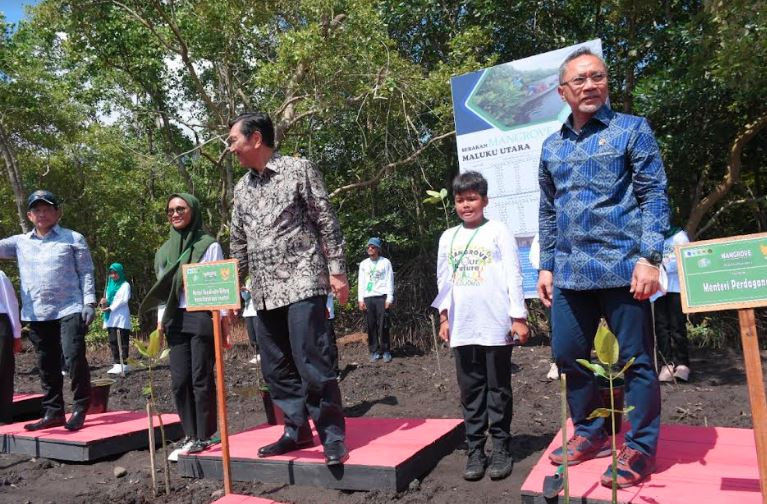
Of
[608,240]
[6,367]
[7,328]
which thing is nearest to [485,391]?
[608,240]

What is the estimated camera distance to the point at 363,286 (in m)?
8.89

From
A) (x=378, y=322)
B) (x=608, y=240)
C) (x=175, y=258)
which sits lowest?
(x=378, y=322)

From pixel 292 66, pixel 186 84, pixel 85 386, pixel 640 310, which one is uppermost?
pixel 186 84

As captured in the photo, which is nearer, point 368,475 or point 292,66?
point 368,475

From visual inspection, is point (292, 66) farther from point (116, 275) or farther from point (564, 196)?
point (564, 196)

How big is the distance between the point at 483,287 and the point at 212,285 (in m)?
1.41

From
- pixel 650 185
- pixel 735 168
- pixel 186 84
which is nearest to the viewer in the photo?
pixel 650 185

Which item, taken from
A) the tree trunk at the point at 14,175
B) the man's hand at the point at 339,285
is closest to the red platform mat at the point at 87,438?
the man's hand at the point at 339,285

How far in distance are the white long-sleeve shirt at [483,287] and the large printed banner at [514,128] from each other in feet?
8.68

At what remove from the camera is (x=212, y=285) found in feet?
10.2

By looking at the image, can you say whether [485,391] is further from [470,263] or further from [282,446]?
[282,446]

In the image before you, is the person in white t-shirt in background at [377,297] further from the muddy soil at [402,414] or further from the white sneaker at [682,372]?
the white sneaker at [682,372]

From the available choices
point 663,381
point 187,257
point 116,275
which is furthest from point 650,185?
point 116,275

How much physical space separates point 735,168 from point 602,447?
6.91m
